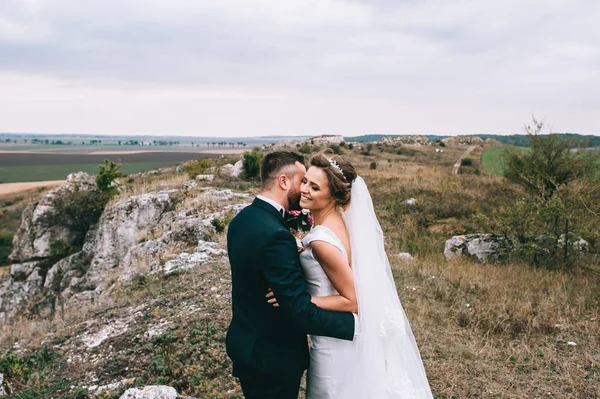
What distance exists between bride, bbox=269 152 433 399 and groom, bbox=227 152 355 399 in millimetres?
155

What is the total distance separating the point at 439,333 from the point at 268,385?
4.97 m

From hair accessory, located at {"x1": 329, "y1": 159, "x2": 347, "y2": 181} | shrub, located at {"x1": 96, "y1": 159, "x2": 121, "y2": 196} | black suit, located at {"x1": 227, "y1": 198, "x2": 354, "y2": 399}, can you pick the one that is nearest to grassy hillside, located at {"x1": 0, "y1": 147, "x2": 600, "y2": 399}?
black suit, located at {"x1": 227, "y1": 198, "x2": 354, "y2": 399}

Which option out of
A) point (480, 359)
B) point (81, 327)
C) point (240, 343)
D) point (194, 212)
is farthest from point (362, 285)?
point (194, 212)

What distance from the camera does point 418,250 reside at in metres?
13.5

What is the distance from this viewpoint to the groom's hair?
10.0 feet

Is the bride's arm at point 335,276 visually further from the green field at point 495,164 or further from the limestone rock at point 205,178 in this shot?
the green field at point 495,164

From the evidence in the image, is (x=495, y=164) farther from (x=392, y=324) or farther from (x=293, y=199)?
(x=293, y=199)

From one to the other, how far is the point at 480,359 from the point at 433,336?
2.90 feet

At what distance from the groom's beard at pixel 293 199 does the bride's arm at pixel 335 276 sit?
0.42 meters

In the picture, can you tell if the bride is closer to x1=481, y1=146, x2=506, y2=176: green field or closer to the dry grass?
the dry grass

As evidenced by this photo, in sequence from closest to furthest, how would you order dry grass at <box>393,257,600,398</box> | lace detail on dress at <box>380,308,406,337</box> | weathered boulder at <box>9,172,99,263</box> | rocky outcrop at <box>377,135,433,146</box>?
1. lace detail on dress at <box>380,308,406,337</box>
2. dry grass at <box>393,257,600,398</box>
3. weathered boulder at <box>9,172,99,263</box>
4. rocky outcrop at <box>377,135,433,146</box>

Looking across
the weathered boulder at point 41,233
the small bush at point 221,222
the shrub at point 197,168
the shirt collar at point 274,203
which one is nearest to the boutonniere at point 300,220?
the shirt collar at point 274,203

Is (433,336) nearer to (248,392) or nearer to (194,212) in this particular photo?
(248,392)

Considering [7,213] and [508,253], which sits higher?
[508,253]
